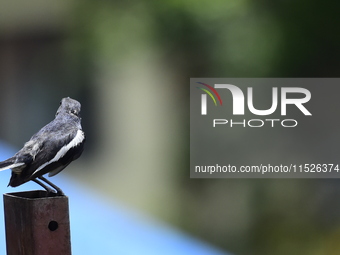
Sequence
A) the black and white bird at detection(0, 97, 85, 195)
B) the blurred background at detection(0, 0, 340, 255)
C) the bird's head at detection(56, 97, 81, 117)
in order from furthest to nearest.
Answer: the blurred background at detection(0, 0, 340, 255)
the bird's head at detection(56, 97, 81, 117)
the black and white bird at detection(0, 97, 85, 195)

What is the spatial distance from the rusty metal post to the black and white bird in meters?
0.08

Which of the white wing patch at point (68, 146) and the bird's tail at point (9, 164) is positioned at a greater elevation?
the white wing patch at point (68, 146)

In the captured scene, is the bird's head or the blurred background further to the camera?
the blurred background

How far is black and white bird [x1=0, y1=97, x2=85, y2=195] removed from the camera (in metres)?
2.65

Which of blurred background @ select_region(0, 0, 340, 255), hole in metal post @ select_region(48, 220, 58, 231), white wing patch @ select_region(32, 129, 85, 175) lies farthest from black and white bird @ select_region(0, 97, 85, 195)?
blurred background @ select_region(0, 0, 340, 255)

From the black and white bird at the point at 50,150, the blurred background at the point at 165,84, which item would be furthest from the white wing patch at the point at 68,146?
the blurred background at the point at 165,84

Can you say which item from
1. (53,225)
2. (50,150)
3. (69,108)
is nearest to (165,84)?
(69,108)

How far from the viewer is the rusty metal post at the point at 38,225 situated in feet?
8.41

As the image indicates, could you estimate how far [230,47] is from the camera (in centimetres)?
382

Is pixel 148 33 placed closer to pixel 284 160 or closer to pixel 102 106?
pixel 102 106

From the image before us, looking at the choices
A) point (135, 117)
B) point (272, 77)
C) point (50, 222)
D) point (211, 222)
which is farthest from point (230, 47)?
point (50, 222)

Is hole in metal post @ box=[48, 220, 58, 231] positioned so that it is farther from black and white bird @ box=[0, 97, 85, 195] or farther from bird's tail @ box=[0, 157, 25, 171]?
bird's tail @ box=[0, 157, 25, 171]

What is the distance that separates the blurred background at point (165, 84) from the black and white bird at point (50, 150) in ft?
3.08

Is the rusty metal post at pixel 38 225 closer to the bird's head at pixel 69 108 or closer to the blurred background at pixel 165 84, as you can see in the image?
the bird's head at pixel 69 108
